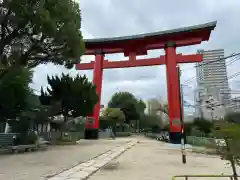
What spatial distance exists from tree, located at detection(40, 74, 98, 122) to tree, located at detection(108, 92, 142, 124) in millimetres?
41053

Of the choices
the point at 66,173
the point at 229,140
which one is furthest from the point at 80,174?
the point at 229,140

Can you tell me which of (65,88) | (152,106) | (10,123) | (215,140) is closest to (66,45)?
(10,123)

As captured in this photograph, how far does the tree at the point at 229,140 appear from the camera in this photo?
5.11 m

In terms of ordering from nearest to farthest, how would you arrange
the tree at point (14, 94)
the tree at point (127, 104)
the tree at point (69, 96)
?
the tree at point (14, 94) < the tree at point (69, 96) < the tree at point (127, 104)

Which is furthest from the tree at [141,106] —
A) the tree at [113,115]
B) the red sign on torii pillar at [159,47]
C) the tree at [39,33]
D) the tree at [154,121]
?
the tree at [39,33]

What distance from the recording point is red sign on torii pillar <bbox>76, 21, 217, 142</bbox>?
105ft

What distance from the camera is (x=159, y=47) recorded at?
34.9 m

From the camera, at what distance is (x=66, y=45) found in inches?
773

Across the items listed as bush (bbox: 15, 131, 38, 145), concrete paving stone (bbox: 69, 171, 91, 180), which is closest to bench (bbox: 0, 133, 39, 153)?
bush (bbox: 15, 131, 38, 145)

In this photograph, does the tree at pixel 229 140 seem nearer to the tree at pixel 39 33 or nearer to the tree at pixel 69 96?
the tree at pixel 39 33

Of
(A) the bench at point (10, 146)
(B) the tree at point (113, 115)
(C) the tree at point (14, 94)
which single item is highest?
(B) the tree at point (113, 115)

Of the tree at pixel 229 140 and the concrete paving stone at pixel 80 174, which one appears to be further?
the concrete paving stone at pixel 80 174

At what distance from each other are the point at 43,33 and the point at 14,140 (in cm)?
744

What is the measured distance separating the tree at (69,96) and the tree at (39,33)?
352 inches
